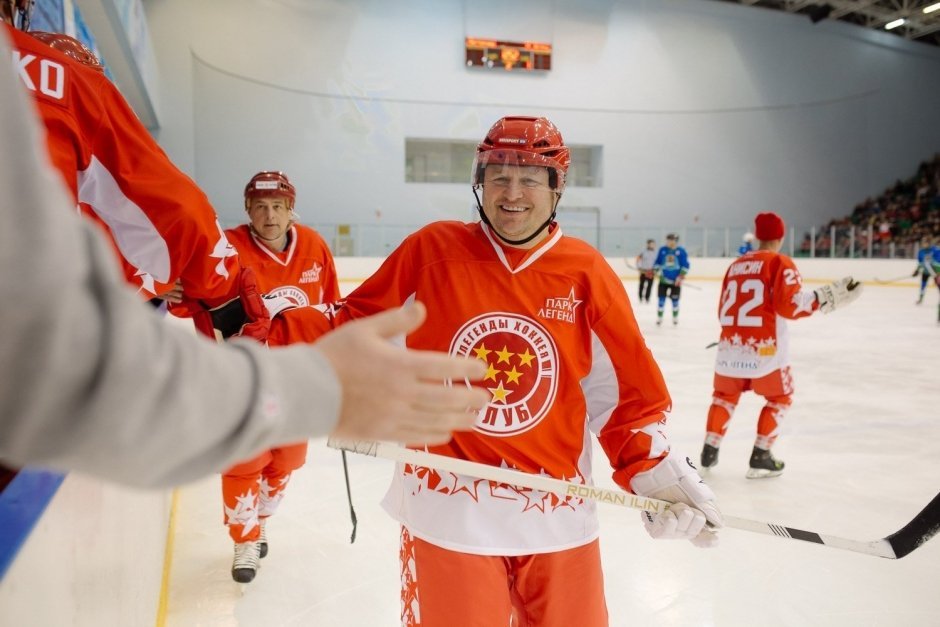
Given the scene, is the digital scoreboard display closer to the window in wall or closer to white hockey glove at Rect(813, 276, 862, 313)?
the window in wall

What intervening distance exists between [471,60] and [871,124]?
12.9 m

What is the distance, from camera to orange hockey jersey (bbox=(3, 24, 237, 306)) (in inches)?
46.0

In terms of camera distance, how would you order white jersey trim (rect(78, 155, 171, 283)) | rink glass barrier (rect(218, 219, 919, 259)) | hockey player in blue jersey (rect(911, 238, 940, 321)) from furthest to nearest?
rink glass barrier (rect(218, 219, 919, 259)) → hockey player in blue jersey (rect(911, 238, 940, 321)) → white jersey trim (rect(78, 155, 171, 283))

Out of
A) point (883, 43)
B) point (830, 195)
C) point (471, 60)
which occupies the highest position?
point (883, 43)

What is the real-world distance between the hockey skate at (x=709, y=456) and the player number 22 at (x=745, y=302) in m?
0.68

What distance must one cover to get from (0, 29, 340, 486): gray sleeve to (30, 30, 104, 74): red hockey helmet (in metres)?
1.09

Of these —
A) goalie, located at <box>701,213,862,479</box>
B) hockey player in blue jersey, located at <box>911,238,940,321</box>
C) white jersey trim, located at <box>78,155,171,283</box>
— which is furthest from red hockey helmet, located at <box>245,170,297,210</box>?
hockey player in blue jersey, located at <box>911,238,940,321</box>

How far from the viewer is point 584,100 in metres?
17.8

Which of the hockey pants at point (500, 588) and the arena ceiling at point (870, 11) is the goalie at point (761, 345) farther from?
the arena ceiling at point (870, 11)

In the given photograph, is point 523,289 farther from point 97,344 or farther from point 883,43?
point 883,43

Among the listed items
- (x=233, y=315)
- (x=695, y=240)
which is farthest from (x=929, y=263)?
(x=233, y=315)

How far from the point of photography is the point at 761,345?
3494 mm

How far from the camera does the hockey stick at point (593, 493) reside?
1.24 metres

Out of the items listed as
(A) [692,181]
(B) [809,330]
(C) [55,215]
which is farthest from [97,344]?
(A) [692,181]
